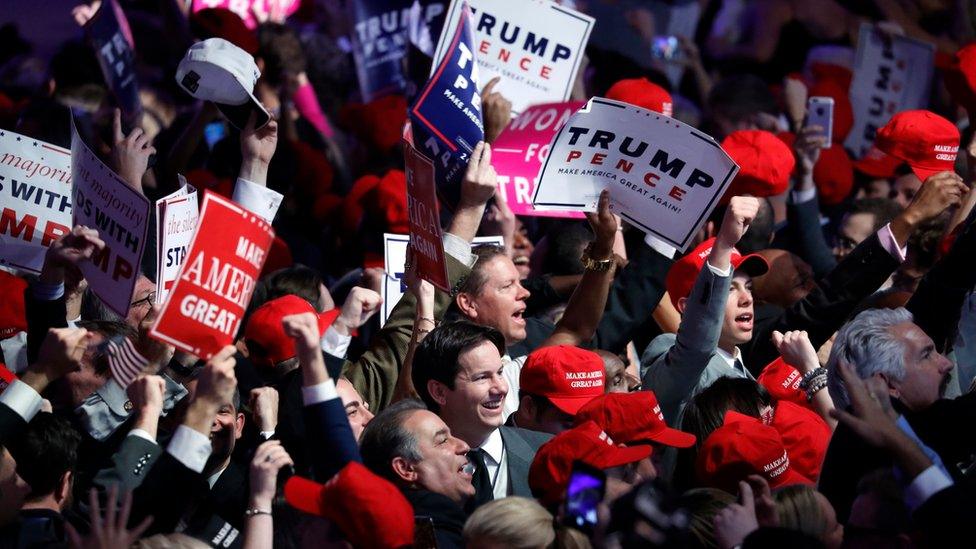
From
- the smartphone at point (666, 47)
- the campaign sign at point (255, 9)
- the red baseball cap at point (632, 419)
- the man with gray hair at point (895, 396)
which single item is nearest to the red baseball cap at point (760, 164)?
the man with gray hair at point (895, 396)

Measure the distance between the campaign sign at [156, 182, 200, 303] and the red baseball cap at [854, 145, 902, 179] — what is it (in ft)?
17.5

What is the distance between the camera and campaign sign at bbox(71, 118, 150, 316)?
218 inches

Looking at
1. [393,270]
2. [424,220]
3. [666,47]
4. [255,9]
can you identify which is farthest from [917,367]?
[666,47]

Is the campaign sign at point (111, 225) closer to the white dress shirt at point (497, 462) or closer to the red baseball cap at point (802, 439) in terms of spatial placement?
the white dress shirt at point (497, 462)

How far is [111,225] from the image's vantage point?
5703mm

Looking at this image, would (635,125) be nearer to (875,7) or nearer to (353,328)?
(353,328)

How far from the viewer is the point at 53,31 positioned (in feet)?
38.2

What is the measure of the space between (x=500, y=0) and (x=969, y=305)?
3.03 meters

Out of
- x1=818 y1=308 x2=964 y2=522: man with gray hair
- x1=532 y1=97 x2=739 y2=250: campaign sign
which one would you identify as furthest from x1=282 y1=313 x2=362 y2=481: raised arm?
x1=532 y1=97 x2=739 y2=250: campaign sign

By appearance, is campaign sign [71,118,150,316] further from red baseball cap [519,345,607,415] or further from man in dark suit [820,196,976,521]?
man in dark suit [820,196,976,521]

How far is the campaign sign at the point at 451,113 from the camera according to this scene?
6.64 meters

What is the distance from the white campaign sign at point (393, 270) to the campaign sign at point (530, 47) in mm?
1261

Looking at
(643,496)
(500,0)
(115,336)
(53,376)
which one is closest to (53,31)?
(500,0)

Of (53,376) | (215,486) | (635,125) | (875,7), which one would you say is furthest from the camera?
(875,7)
